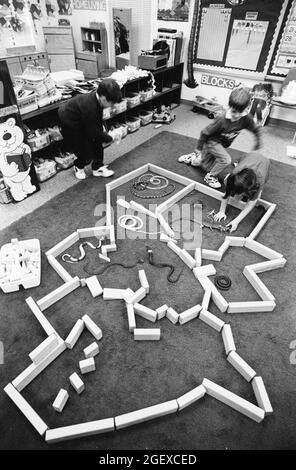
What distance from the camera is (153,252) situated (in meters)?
2.76

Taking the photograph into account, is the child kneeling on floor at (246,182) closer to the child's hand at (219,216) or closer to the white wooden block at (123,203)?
the child's hand at (219,216)

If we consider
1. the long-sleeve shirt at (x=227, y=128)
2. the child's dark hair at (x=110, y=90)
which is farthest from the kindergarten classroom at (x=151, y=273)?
the child's dark hair at (x=110, y=90)

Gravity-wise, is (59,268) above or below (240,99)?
below

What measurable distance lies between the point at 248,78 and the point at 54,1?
517cm

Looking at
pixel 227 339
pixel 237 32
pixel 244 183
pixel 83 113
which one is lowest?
pixel 227 339

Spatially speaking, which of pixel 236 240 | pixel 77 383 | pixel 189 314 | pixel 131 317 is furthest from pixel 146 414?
pixel 236 240

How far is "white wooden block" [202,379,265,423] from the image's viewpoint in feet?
5.43

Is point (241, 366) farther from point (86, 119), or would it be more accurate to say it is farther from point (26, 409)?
point (86, 119)

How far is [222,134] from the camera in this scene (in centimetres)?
339

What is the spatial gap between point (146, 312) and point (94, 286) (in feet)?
1.67

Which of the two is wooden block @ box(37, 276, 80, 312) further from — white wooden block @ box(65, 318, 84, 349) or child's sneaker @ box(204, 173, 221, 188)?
child's sneaker @ box(204, 173, 221, 188)

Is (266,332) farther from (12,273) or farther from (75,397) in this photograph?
(12,273)

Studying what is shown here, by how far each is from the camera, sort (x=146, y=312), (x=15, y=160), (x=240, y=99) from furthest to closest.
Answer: (x=15, y=160)
(x=240, y=99)
(x=146, y=312)
